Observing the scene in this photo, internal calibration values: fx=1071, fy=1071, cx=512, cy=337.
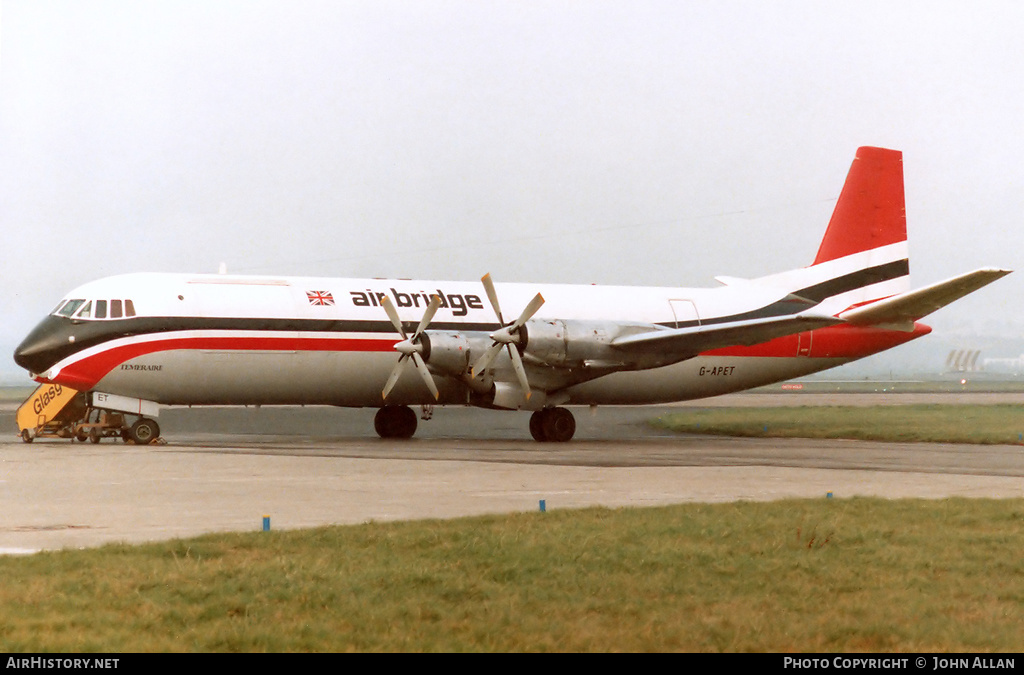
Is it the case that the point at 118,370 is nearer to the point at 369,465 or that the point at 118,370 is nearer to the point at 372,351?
the point at 372,351

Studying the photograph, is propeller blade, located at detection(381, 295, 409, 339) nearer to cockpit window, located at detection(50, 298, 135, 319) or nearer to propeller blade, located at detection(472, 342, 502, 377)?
propeller blade, located at detection(472, 342, 502, 377)

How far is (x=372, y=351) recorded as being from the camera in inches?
1195

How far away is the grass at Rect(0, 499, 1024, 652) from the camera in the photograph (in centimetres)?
777

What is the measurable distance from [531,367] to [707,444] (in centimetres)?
544

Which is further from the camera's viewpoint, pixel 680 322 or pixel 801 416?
pixel 801 416

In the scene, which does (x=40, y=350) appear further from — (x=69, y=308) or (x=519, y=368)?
(x=519, y=368)

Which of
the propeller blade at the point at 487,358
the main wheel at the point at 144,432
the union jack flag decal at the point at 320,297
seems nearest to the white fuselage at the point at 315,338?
the union jack flag decal at the point at 320,297

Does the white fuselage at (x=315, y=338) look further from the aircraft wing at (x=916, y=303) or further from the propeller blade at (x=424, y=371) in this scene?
the aircraft wing at (x=916, y=303)

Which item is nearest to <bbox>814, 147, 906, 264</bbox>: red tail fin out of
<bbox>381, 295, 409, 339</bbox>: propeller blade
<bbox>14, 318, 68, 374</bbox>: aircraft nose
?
<bbox>381, 295, 409, 339</bbox>: propeller blade

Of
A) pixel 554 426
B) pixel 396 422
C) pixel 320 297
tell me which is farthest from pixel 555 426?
pixel 320 297

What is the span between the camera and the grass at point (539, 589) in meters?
7.77

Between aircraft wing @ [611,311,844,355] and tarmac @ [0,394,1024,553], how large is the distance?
9.20ft

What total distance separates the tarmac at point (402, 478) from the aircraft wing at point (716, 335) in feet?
9.20
